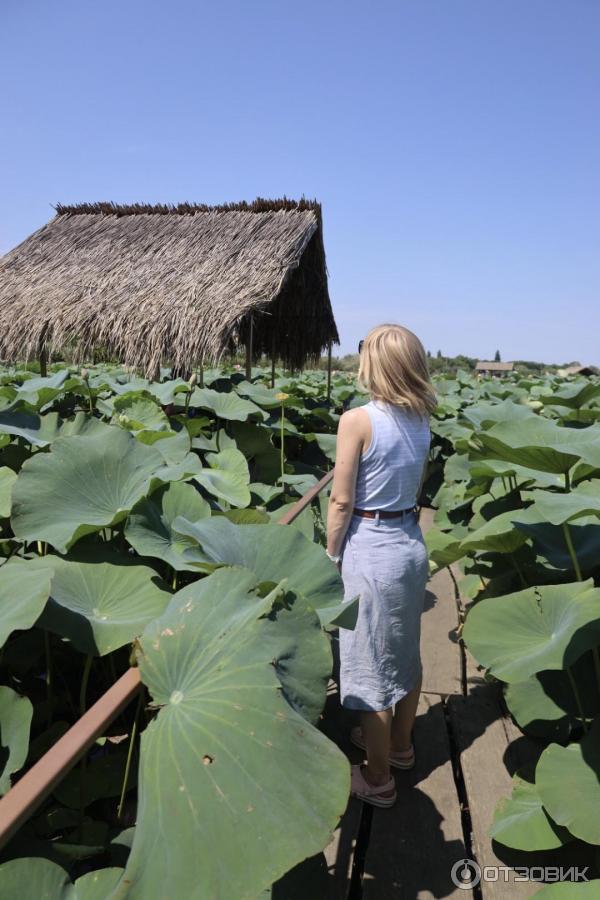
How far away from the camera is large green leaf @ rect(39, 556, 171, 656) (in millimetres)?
1235

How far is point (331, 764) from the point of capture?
895 mm

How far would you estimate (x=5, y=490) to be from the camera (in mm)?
1878

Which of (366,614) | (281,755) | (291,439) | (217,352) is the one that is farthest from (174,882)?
(217,352)

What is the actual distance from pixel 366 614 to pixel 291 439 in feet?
9.20

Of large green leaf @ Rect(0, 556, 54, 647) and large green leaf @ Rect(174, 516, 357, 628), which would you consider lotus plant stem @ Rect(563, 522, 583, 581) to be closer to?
large green leaf @ Rect(174, 516, 357, 628)

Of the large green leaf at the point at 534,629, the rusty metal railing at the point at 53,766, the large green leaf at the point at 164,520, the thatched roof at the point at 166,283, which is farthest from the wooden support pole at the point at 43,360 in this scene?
the rusty metal railing at the point at 53,766

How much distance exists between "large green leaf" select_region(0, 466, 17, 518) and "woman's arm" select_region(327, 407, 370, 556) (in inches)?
38.2

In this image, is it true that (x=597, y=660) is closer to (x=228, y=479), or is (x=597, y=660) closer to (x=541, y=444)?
(x=541, y=444)

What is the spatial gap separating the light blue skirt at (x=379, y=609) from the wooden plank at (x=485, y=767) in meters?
0.44

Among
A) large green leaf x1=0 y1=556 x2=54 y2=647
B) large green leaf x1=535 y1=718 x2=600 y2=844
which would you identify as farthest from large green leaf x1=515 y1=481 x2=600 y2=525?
large green leaf x1=0 y1=556 x2=54 y2=647

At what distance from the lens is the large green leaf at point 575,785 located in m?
1.33

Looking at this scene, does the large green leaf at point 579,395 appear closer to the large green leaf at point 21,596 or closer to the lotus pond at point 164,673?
the lotus pond at point 164,673

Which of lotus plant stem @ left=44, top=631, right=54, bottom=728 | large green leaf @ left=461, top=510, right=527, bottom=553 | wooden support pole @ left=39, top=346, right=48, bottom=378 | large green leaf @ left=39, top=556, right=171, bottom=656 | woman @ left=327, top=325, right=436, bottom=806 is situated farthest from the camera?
wooden support pole @ left=39, top=346, right=48, bottom=378

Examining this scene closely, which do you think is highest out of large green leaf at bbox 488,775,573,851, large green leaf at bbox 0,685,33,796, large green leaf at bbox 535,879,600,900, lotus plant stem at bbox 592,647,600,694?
large green leaf at bbox 0,685,33,796
